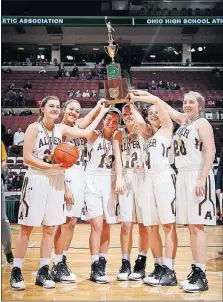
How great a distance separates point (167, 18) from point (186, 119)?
9.62 metres

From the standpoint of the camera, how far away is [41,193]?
366 centimetres

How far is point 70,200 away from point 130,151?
0.80 meters

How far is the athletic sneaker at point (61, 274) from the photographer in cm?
399

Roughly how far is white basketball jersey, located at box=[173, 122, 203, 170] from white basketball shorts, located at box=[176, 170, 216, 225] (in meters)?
0.07

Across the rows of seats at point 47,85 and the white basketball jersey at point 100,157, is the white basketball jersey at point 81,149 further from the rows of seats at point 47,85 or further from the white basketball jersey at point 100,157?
the rows of seats at point 47,85

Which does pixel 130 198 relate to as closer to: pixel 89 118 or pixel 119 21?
pixel 89 118

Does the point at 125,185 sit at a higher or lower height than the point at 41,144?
lower

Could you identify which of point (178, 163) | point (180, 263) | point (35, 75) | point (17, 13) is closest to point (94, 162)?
point (178, 163)

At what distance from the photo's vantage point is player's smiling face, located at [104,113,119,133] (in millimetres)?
4207

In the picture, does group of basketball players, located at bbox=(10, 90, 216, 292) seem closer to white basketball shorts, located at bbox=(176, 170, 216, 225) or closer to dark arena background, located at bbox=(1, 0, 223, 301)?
white basketball shorts, located at bbox=(176, 170, 216, 225)

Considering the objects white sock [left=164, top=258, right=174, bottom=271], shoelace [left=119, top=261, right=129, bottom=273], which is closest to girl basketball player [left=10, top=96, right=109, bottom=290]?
shoelace [left=119, top=261, right=129, bottom=273]

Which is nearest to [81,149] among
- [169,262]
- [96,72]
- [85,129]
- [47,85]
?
[85,129]

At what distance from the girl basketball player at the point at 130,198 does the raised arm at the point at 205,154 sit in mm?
592

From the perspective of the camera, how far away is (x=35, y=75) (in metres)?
16.0
